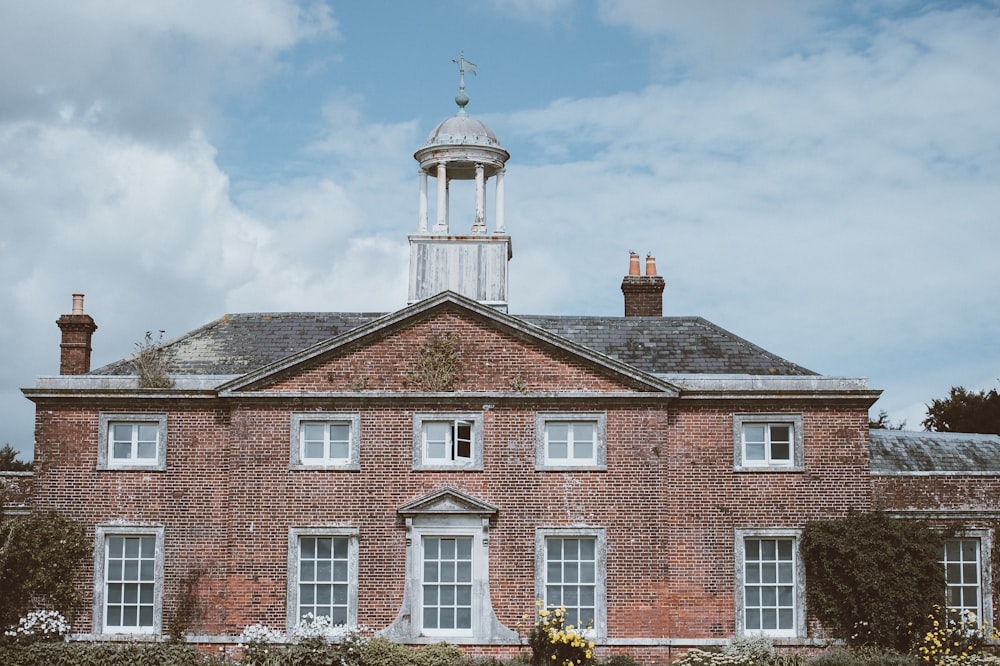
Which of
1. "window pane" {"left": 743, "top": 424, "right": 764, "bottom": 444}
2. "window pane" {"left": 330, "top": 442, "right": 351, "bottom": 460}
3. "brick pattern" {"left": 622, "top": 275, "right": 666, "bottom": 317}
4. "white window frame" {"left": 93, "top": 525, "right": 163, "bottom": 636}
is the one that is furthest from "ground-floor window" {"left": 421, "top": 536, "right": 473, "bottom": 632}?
"brick pattern" {"left": 622, "top": 275, "right": 666, "bottom": 317}

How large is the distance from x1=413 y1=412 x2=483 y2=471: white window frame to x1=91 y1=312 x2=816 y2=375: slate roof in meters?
2.73

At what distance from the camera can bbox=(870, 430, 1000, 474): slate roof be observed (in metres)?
29.3

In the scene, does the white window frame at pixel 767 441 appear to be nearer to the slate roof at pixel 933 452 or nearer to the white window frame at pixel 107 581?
the slate roof at pixel 933 452

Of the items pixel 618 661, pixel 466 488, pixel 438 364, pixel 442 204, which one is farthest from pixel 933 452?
pixel 442 204

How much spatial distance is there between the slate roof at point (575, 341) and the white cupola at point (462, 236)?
49.3 inches

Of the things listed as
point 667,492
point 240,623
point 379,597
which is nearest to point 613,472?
point 667,492

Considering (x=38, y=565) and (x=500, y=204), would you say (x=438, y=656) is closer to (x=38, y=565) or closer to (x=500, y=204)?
(x=38, y=565)

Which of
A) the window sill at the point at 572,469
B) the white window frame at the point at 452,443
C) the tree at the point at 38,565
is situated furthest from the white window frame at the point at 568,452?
the tree at the point at 38,565

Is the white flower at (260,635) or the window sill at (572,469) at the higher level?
the window sill at (572,469)

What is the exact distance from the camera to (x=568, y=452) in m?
26.3

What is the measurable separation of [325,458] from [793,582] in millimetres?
9568

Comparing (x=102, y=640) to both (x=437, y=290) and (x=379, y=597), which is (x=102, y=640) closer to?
(x=379, y=597)

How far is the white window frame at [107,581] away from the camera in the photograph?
2592cm

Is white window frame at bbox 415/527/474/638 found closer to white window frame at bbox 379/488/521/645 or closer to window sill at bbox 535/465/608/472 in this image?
white window frame at bbox 379/488/521/645
